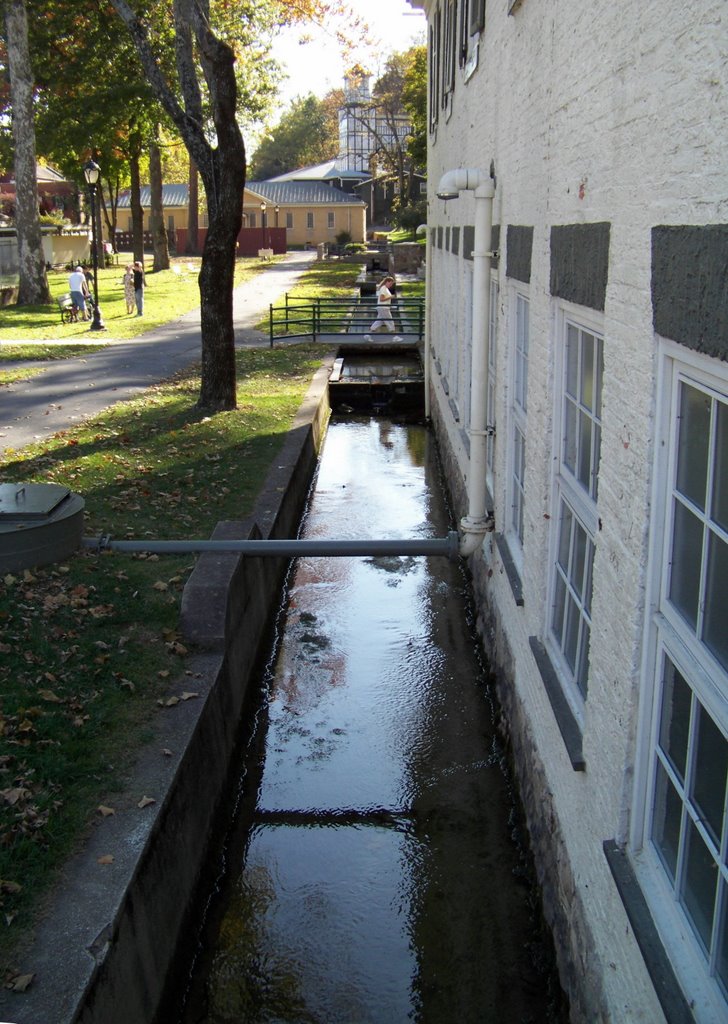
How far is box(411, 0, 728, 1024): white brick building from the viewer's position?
8.60ft

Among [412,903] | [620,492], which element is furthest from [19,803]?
[620,492]

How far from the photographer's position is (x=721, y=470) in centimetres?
256

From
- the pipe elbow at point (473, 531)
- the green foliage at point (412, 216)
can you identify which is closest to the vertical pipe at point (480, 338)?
the pipe elbow at point (473, 531)

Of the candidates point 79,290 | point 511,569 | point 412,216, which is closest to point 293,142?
point 412,216

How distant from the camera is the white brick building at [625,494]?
2621mm

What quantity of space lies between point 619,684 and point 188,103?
12185mm

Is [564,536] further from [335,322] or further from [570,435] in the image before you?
[335,322]

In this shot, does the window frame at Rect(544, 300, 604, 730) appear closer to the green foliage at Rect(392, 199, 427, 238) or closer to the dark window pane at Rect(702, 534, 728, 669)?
the dark window pane at Rect(702, 534, 728, 669)

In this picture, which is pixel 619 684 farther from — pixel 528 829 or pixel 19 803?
pixel 19 803

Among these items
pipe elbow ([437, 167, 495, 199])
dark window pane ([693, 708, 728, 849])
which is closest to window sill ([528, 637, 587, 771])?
dark window pane ([693, 708, 728, 849])

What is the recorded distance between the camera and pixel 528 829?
5.61m

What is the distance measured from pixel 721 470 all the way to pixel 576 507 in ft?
6.63

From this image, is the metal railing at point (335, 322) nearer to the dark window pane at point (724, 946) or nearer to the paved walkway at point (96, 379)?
the paved walkway at point (96, 379)

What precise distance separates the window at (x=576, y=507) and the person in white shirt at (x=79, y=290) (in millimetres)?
22554
